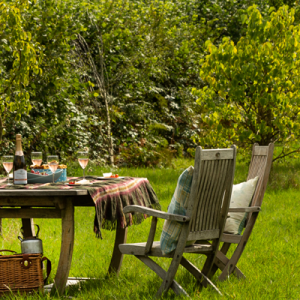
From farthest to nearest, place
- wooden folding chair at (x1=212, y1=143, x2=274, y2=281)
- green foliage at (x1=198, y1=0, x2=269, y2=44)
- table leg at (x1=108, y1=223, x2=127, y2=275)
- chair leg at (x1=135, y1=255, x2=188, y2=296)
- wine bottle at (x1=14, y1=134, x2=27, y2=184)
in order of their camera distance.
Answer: green foliage at (x1=198, y1=0, x2=269, y2=44) < table leg at (x1=108, y1=223, x2=127, y2=275) < wooden folding chair at (x1=212, y1=143, x2=274, y2=281) < wine bottle at (x1=14, y1=134, x2=27, y2=184) < chair leg at (x1=135, y1=255, x2=188, y2=296)

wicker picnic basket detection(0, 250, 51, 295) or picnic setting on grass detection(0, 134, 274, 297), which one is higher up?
picnic setting on grass detection(0, 134, 274, 297)

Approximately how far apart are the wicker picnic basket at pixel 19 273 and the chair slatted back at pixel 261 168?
1.82m

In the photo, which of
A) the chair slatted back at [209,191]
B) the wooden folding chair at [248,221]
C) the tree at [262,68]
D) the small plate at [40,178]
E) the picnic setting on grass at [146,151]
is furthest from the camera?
the tree at [262,68]

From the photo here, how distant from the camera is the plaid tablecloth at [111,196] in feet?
11.5

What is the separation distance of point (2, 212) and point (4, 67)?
4.89 m

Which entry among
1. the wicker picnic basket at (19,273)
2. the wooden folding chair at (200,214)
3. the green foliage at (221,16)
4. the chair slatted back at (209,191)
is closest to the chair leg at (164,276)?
the wooden folding chair at (200,214)

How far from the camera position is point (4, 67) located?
8109 millimetres

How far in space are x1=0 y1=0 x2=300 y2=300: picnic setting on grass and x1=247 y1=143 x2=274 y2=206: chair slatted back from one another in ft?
0.05

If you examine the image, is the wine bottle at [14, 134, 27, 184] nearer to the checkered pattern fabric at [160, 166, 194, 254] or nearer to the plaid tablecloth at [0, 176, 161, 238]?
the plaid tablecloth at [0, 176, 161, 238]

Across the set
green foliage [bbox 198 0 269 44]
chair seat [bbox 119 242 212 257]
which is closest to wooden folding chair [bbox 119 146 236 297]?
chair seat [bbox 119 242 212 257]

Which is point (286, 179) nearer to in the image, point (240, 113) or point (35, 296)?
point (240, 113)

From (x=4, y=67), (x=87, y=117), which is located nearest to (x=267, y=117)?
(x=87, y=117)

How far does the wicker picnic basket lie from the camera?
3611 mm

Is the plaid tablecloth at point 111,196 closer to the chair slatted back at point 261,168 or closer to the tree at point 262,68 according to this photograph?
the chair slatted back at point 261,168
